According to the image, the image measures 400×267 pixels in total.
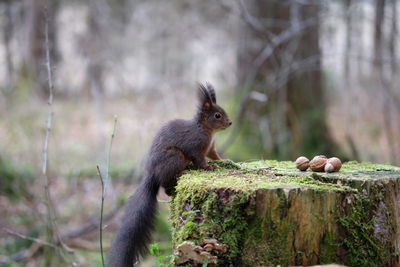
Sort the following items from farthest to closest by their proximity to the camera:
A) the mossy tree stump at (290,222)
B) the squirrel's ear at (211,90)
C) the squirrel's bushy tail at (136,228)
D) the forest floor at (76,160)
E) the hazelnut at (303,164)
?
the forest floor at (76,160), the squirrel's ear at (211,90), the hazelnut at (303,164), the squirrel's bushy tail at (136,228), the mossy tree stump at (290,222)

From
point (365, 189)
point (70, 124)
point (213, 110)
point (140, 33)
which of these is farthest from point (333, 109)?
point (365, 189)

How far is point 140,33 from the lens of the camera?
10.9m

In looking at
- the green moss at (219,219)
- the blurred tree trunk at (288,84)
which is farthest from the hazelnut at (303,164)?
the blurred tree trunk at (288,84)

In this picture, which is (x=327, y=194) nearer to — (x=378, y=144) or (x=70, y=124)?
(x=378, y=144)

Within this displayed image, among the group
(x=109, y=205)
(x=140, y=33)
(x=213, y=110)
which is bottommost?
(x=109, y=205)

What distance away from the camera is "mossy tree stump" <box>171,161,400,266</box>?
219 centimetres

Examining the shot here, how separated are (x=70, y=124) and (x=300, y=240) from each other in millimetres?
10140

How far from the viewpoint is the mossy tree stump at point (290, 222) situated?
2.19 m

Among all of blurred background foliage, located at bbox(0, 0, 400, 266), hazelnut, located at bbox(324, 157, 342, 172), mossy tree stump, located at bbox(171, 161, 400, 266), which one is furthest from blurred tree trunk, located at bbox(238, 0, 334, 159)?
mossy tree stump, located at bbox(171, 161, 400, 266)

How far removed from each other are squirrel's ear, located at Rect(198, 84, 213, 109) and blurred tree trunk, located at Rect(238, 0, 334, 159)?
3.50 m

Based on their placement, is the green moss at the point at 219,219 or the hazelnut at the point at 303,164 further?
the hazelnut at the point at 303,164

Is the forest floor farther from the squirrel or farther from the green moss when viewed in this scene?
the green moss

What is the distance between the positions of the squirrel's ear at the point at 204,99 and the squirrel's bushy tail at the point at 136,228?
2.75ft

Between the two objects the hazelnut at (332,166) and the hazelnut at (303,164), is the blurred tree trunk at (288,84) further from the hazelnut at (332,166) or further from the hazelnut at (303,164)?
the hazelnut at (332,166)
